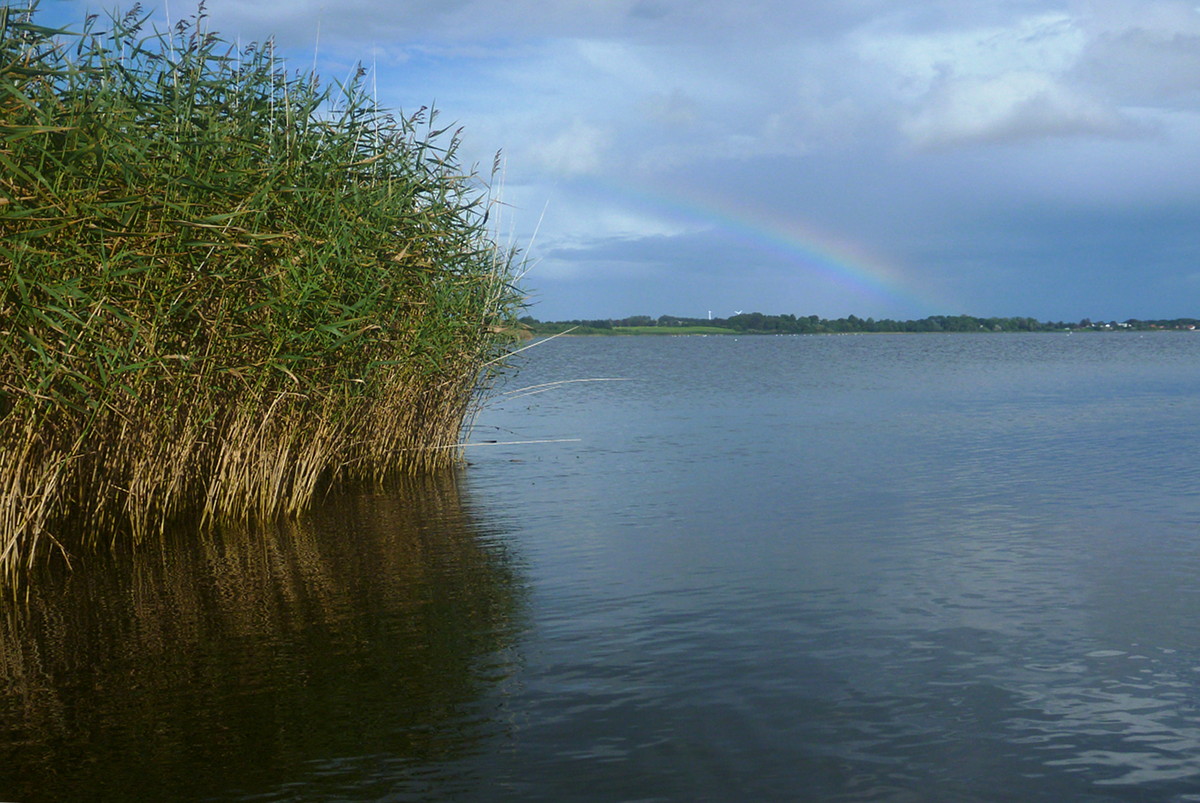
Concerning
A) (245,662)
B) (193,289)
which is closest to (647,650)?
(245,662)

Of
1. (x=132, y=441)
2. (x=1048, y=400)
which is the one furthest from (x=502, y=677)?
(x=1048, y=400)

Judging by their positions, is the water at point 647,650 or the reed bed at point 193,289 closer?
the water at point 647,650

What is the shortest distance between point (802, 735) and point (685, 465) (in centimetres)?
1282

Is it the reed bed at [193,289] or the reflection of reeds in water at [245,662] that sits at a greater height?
the reed bed at [193,289]

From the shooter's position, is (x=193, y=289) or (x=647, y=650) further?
(x=193, y=289)

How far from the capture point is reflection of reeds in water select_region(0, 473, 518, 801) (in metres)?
6.41

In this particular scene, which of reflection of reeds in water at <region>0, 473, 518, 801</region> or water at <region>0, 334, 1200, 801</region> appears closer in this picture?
water at <region>0, 334, 1200, 801</region>

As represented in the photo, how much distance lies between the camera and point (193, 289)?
407 inches

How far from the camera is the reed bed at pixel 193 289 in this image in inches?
329

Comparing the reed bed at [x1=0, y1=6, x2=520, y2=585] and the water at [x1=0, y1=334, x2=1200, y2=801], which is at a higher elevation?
the reed bed at [x1=0, y1=6, x2=520, y2=585]

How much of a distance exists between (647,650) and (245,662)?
3.00 metres

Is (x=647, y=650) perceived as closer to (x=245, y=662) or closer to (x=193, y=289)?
(x=245, y=662)

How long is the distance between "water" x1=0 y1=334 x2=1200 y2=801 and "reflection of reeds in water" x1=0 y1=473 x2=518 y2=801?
33 millimetres

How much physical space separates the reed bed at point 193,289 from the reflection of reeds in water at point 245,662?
852 mm
